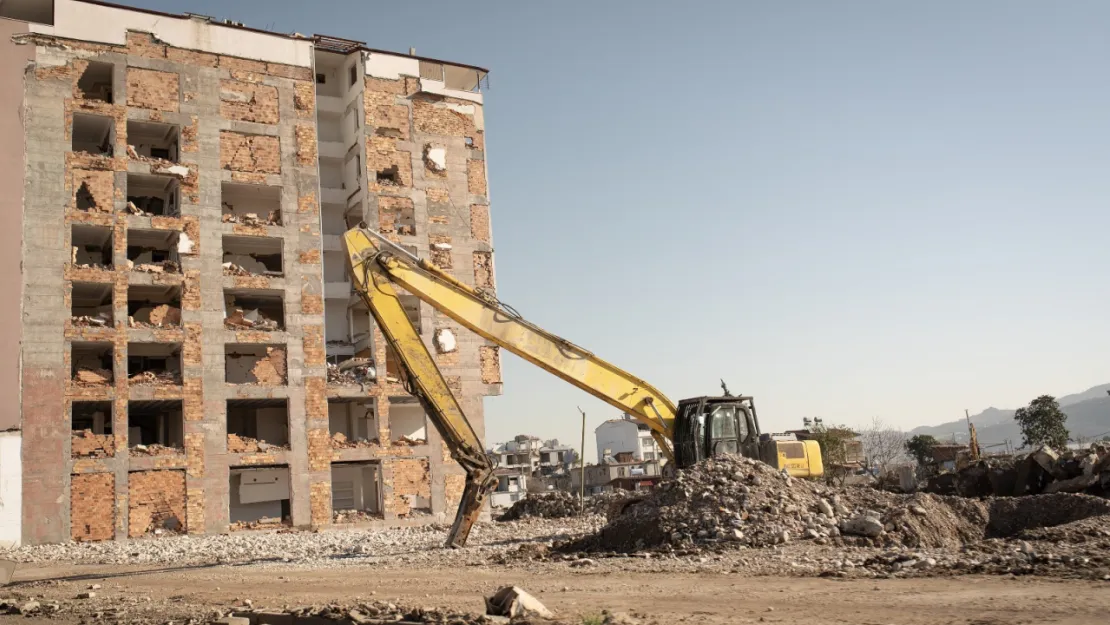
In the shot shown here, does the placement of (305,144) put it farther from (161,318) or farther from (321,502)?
(321,502)

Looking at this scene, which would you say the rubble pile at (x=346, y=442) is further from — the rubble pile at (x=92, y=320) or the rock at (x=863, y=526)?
the rock at (x=863, y=526)

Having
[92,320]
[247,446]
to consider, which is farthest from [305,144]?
[247,446]

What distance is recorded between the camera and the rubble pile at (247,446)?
34312 millimetres

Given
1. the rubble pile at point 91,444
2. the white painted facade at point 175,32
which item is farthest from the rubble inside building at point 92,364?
the white painted facade at point 175,32

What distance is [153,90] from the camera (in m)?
35.8

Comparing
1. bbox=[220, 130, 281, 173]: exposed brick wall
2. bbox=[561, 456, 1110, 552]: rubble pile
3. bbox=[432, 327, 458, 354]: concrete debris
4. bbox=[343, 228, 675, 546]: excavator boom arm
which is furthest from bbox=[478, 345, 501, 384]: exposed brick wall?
bbox=[561, 456, 1110, 552]: rubble pile

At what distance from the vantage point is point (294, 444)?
116 ft

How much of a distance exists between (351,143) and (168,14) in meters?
8.76

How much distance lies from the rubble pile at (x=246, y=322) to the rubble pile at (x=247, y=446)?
419 centimetres

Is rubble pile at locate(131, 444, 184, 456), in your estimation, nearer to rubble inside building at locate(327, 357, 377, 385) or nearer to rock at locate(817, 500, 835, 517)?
rubble inside building at locate(327, 357, 377, 385)

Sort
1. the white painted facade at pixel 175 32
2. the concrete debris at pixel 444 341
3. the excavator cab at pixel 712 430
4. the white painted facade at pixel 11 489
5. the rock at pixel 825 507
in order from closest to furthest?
the rock at pixel 825 507 < the excavator cab at pixel 712 430 < the white painted facade at pixel 11 489 < the white painted facade at pixel 175 32 < the concrete debris at pixel 444 341

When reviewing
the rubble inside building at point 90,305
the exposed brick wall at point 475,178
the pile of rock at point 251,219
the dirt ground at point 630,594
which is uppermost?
the exposed brick wall at point 475,178

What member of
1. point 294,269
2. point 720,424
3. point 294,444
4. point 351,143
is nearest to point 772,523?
point 720,424

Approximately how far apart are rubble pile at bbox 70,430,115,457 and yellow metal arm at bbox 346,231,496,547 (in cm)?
1805
